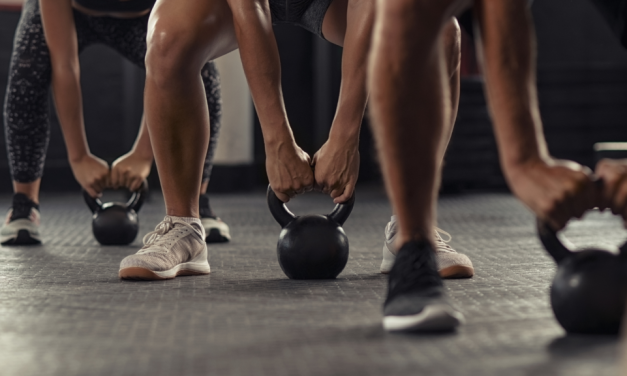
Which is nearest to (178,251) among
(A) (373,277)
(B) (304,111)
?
(A) (373,277)

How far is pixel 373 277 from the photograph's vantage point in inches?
64.5

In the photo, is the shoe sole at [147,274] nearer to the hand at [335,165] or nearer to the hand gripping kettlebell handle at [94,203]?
the hand at [335,165]

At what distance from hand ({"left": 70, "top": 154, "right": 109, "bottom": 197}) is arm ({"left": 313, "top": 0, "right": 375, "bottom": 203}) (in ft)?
3.03

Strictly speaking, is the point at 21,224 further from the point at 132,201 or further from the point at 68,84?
the point at 68,84

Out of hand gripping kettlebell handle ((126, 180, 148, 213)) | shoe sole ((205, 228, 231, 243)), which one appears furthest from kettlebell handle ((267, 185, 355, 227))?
hand gripping kettlebell handle ((126, 180, 148, 213))

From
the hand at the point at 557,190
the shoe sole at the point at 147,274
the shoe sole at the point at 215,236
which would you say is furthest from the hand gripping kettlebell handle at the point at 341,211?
the shoe sole at the point at 215,236

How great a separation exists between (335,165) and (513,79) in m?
0.51

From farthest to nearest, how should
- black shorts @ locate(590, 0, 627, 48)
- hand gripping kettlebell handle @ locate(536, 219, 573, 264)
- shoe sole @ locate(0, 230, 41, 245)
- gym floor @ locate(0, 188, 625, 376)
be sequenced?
shoe sole @ locate(0, 230, 41, 245) → black shorts @ locate(590, 0, 627, 48) → hand gripping kettlebell handle @ locate(536, 219, 573, 264) → gym floor @ locate(0, 188, 625, 376)

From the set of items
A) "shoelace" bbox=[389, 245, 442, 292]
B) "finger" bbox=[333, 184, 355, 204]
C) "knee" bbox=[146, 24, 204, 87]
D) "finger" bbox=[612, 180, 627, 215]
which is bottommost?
"finger" bbox=[333, 184, 355, 204]

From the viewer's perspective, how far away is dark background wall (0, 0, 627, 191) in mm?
4684

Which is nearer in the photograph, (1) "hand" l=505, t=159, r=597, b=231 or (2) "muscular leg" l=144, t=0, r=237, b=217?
(1) "hand" l=505, t=159, r=597, b=231

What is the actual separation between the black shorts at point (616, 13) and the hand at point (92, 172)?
1480mm

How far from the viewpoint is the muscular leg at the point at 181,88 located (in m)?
1.61

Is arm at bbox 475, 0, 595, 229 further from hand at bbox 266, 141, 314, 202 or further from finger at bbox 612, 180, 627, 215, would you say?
hand at bbox 266, 141, 314, 202
